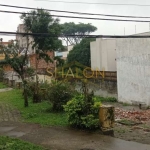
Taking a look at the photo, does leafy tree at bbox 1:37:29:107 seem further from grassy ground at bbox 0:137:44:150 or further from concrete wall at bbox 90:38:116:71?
concrete wall at bbox 90:38:116:71

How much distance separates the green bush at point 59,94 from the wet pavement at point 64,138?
2.43 metres

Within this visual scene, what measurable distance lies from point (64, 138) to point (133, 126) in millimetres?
3042

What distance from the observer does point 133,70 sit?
1571 centimetres

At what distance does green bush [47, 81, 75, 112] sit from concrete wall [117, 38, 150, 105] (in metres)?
4.60

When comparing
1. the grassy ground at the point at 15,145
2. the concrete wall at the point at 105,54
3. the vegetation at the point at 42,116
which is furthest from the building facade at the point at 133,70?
the concrete wall at the point at 105,54

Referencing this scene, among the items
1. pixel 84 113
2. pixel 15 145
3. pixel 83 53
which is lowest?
→ pixel 15 145

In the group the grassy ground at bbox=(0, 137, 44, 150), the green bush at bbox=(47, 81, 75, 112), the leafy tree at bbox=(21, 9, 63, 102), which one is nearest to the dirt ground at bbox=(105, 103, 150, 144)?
the green bush at bbox=(47, 81, 75, 112)

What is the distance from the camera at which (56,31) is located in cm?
1348

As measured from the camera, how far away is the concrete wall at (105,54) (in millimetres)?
27000

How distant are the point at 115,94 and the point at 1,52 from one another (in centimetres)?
796

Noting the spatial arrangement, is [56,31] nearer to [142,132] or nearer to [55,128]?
[55,128]

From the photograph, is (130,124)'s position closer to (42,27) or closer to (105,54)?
(42,27)

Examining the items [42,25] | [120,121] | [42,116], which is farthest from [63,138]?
[42,25]

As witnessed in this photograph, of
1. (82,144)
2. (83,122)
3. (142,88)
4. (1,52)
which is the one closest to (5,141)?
(82,144)
